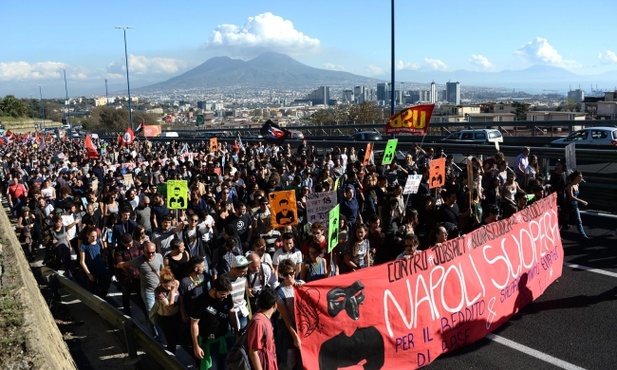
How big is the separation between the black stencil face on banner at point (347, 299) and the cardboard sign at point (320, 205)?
2599 mm

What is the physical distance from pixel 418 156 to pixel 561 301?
8914mm

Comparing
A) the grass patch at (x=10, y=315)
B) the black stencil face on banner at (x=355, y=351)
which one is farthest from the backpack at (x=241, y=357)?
the grass patch at (x=10, y=315)

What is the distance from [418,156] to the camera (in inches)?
645

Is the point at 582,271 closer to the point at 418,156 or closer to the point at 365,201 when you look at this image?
the point at 365,201

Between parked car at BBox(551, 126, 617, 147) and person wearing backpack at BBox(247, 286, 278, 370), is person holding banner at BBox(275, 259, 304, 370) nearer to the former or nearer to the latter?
person wearing backpack at BBox(247, 286, 278, 370)

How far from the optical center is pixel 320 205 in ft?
27.3

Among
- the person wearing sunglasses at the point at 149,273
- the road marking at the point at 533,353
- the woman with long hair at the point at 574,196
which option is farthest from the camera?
the woman with long hair at the point at 574,196

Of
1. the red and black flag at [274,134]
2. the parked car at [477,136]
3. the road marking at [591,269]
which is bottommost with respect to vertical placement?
the road marking at [591,269]

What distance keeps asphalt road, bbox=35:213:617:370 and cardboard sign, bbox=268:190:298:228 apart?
2.33 metres

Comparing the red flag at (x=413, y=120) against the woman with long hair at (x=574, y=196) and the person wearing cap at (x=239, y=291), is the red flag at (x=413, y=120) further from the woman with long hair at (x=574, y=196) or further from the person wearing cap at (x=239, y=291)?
the person wearing cap at (x=239, y=291)

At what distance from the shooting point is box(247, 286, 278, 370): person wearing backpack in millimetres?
4695

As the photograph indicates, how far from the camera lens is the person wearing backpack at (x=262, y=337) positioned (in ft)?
15.4

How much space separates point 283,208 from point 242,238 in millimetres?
1369

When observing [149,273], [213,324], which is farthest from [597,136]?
[213,324]
